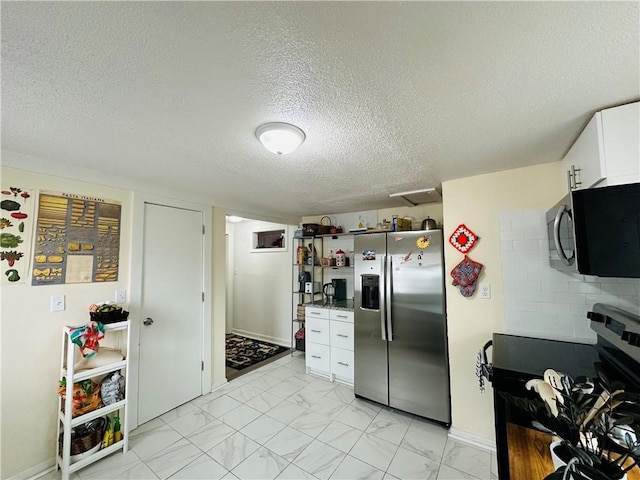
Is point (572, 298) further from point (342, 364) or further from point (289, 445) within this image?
point (289, 445)

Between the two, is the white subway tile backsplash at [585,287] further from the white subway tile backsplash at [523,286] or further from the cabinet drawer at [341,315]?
the cabinet drawer at [341,315]

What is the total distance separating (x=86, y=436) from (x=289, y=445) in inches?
60.4

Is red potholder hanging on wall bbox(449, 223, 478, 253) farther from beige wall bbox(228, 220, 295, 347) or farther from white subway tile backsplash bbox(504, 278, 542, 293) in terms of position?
beige wall bbox(228, 220, 295, 347)

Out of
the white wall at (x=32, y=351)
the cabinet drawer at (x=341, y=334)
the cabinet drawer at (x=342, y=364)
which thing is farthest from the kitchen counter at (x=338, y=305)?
the white wall at (x=32, y=351)

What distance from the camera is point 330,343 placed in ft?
11.1

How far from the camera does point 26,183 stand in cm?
188

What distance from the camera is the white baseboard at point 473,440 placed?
213cm

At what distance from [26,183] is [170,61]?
1823 mm

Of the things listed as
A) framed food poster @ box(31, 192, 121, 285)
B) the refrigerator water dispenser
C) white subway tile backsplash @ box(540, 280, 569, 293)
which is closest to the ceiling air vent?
the refrigerator water dispenser

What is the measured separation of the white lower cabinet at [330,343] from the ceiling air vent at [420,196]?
1.56 meters

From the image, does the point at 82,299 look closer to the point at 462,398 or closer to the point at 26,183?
the point at 26,183

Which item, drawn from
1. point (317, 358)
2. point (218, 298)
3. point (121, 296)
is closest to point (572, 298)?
point (317, 358)

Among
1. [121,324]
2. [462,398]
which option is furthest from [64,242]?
[462,398]

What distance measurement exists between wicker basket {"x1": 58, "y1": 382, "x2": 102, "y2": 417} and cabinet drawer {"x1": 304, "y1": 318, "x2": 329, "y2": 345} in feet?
7.25
